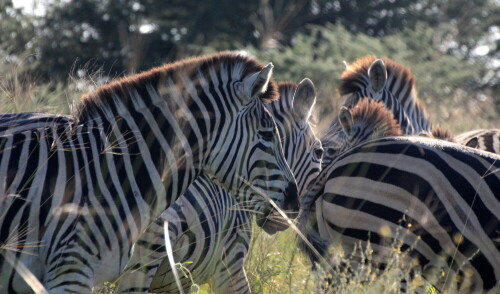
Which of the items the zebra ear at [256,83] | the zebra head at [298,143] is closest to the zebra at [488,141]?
the zebra head at [298,143]

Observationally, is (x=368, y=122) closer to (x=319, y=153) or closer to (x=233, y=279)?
(x=319, y=153)

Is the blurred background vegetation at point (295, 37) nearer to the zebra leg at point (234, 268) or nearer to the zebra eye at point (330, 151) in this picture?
the zebra eye at point (330, 151)

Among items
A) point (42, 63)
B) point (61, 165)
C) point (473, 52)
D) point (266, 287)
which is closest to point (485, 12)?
point (473, 52)

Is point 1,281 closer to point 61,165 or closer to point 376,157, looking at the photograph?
point 61,165

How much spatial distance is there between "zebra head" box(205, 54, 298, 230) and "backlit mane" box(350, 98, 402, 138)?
121 centimetres

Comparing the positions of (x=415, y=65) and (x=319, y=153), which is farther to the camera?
(x=415, y=65)

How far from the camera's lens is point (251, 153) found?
14.6 feet

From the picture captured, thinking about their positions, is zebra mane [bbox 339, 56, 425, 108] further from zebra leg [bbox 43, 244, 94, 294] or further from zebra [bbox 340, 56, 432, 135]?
zebra leg [bbox 43, 244, 94, 294]

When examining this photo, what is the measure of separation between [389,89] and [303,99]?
5.90 ft

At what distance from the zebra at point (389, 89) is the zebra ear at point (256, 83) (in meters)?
3.30

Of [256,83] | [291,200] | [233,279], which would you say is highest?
[256,83]

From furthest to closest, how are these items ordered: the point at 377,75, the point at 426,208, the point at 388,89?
the point at 388,89 < the point at 377,75 < the point at 426,208

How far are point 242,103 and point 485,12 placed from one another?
21528mm

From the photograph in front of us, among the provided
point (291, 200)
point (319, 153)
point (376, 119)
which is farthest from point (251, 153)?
point (319, 153)
